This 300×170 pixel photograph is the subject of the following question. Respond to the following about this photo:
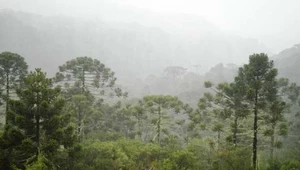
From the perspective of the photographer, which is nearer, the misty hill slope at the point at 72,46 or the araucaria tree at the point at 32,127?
the araucaria tree at the point at 32,127

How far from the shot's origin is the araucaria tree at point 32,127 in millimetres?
16750

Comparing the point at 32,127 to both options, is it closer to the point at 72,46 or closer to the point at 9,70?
the point at 9,70

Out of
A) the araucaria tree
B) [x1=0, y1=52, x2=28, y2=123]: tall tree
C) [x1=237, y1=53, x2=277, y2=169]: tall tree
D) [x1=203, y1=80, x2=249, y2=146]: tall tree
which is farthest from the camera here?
[x1=0, y1=52, x2=28, y2=123]: tall tree

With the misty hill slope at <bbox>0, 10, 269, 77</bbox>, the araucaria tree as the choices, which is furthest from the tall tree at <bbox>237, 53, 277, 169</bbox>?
the misty hill slope at <bbox>0, 10, 269, 77</bbox>

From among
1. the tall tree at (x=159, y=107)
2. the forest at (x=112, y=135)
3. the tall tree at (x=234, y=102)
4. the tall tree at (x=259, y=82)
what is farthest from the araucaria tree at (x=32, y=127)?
the tall tree at (x=259, y=82)

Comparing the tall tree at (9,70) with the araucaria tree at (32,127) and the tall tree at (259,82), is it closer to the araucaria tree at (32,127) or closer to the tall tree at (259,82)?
the araucaria tree at (32,127)

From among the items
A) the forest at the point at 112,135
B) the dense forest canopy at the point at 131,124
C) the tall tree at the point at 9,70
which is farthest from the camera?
the tall tree at the point at 9,70

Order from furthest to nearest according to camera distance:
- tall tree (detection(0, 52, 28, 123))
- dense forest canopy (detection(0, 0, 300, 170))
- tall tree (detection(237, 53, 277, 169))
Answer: tall tree (detection(0, 52, 28, 123)) → tall tree (detection(237, 53, 277, 169)) → dense forest canopy (detection(0, 0, 300, 170))

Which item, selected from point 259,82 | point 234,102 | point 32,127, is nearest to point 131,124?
point 234,102

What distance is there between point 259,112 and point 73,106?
66.1 feet

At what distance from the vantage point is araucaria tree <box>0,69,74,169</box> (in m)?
16.8

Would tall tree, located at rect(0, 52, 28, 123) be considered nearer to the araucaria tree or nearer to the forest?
the forest

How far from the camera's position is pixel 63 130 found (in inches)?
715

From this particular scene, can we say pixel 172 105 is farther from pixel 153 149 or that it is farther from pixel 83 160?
pixel 83 160
